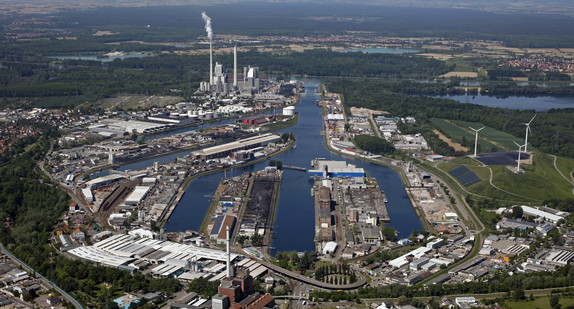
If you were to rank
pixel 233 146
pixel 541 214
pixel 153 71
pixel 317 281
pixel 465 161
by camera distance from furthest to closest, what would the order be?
pixel 153 71
pixel 233 146
pixel 465 161
pixel 541 214
pixel 317 281

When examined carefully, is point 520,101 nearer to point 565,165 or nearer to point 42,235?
point 565,165

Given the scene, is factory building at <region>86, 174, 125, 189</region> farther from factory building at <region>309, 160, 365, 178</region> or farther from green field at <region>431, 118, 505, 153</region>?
green field at <region>431, 118, 505, 153</region>

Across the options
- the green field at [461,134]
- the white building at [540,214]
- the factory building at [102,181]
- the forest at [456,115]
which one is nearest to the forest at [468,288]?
the white building at [540,214]

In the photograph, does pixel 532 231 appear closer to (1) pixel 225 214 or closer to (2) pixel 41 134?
(1) pixel 225 214

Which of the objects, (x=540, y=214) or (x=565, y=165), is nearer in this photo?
(x=540, y=214)

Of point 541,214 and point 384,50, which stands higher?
point 384,50

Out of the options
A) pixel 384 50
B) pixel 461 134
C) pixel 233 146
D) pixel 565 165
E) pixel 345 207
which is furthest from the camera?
pixel 384 50

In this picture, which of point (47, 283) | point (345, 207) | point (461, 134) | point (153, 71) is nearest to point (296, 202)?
point (345, 207)
